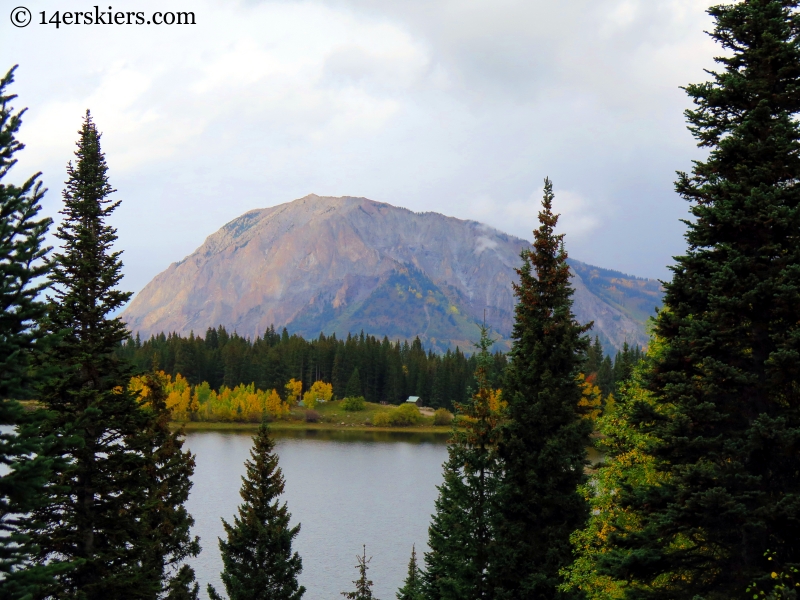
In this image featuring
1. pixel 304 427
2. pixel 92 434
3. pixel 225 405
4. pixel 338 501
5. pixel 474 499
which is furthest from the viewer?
pixel 225 405

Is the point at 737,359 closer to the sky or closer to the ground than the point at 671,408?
closer to the sky

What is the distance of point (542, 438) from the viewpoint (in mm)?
26141

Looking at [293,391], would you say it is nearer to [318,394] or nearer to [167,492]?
[318,394]

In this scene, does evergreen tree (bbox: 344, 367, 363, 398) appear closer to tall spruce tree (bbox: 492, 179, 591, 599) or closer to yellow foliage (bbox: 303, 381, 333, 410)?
yellow foliage (bbox: 303, 381, 333, 410)

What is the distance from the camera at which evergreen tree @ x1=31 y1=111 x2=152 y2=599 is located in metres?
20.2

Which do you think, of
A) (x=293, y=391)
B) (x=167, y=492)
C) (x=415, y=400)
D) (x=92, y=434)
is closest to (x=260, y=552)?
(x=167, y=492)

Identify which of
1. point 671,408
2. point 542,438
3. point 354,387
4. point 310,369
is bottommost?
point 354,387

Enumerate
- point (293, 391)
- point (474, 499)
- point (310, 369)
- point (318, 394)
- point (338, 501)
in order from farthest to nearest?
point (310, 369) → point (318, 394) → point (293, 391) → point (338, 501) → point (474, 499)

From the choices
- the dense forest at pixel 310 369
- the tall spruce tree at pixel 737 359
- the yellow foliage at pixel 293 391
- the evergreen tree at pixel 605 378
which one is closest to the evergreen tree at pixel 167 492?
the tall spruce tree at pixel 737 359

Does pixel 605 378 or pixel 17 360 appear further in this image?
pixel 605 378

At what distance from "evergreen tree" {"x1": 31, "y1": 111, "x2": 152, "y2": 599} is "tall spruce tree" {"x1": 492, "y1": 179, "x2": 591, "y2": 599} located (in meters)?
13.2

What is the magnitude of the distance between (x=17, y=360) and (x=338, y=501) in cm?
7185

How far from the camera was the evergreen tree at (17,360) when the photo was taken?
13250 mm

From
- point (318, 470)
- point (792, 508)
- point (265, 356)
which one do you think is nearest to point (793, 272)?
point (792, 508)
